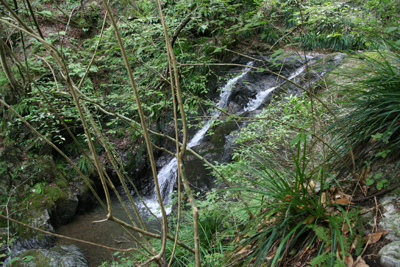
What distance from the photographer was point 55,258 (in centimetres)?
409

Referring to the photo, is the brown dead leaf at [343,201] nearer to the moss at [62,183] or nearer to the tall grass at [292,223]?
the tall grass at [292,223]

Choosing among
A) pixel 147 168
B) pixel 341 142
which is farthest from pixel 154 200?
pixel 341 142

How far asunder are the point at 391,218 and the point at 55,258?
4.94 m

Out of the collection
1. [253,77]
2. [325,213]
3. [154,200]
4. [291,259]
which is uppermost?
[325,213]

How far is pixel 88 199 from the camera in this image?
6594 mm

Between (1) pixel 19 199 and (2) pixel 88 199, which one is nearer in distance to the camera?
(1) pixel 19 199

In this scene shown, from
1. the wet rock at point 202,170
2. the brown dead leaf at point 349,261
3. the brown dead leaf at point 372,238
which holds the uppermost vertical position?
the brown dead leaf at point 372,238

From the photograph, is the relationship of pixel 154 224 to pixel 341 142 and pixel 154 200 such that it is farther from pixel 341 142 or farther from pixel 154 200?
pixel 341 142

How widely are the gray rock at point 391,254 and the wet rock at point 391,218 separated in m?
0.07

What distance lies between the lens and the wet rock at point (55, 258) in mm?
3969

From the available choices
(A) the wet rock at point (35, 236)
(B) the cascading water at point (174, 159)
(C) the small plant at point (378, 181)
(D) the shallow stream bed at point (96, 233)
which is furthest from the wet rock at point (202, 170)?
(C) the small plant at point (378, 181)

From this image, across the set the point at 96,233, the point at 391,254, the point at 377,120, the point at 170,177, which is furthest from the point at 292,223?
the point at 170,177

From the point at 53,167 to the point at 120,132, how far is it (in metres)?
2.31

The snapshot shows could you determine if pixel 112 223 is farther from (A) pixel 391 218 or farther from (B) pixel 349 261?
(A) pixel 391 218
